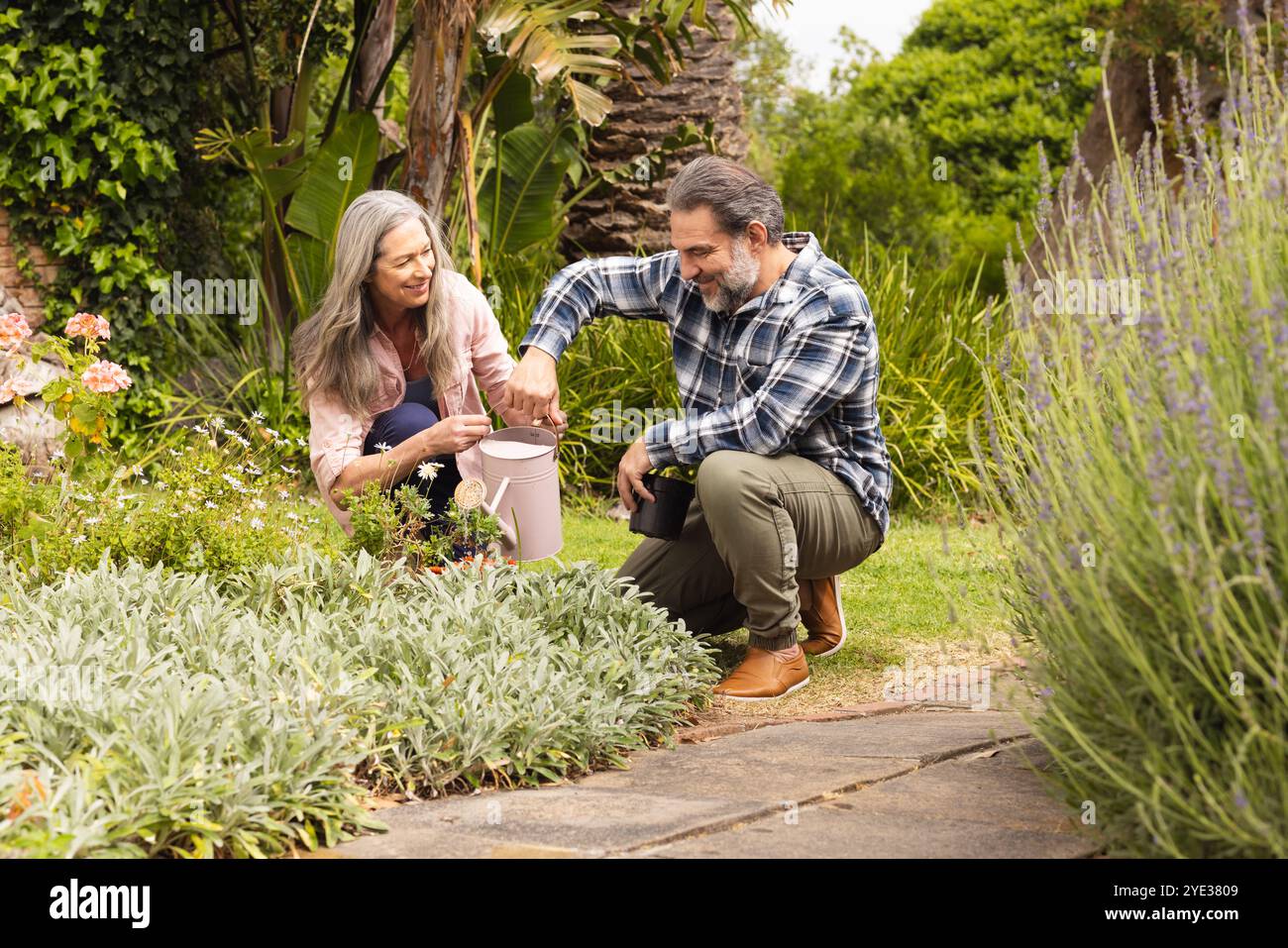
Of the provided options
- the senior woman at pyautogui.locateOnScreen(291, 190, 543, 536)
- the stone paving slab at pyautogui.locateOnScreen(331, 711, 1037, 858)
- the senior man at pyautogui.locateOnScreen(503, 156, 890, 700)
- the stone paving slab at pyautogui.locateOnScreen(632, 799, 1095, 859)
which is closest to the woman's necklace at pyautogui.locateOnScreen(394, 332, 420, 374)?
the senior woman at pyautogui.locateOnScreen(291, 190, 543, 536)

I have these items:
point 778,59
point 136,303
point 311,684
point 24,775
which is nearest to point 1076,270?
point 311,684

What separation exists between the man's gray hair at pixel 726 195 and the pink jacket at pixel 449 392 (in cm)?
92

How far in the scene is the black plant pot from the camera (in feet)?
14.3

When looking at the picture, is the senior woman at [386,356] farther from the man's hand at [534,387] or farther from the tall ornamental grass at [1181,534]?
the tall ornamental grass at [1181,534]

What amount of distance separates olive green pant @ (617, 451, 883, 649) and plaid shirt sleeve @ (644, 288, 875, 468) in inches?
2.9

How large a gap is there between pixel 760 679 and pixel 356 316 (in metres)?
1.77

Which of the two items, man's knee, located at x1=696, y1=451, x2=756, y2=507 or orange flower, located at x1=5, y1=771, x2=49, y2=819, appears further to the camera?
man's knee, located at x1=696, y1=451, x2=756, y2=507

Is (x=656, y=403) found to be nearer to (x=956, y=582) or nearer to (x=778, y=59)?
(x=956, y=582)

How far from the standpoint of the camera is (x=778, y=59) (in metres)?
21.6

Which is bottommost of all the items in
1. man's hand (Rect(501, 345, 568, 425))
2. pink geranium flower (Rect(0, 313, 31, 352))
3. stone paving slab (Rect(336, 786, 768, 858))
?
stone paving slab (Rect(336, 786, 768, 858))

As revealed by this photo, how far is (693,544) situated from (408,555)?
947 millimetres

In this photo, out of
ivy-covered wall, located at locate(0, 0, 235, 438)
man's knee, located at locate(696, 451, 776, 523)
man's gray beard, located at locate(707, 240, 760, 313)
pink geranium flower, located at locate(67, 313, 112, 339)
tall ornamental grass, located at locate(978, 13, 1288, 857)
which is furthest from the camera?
ivy-covered wall, located at locate(0, 0, 235, 438)

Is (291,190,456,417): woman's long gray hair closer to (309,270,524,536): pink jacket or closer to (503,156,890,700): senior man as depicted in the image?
(309,270,524,536): pink jacket

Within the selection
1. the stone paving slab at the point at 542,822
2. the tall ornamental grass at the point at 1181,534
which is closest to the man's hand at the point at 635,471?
the stone paving slab at the point at 542,822
